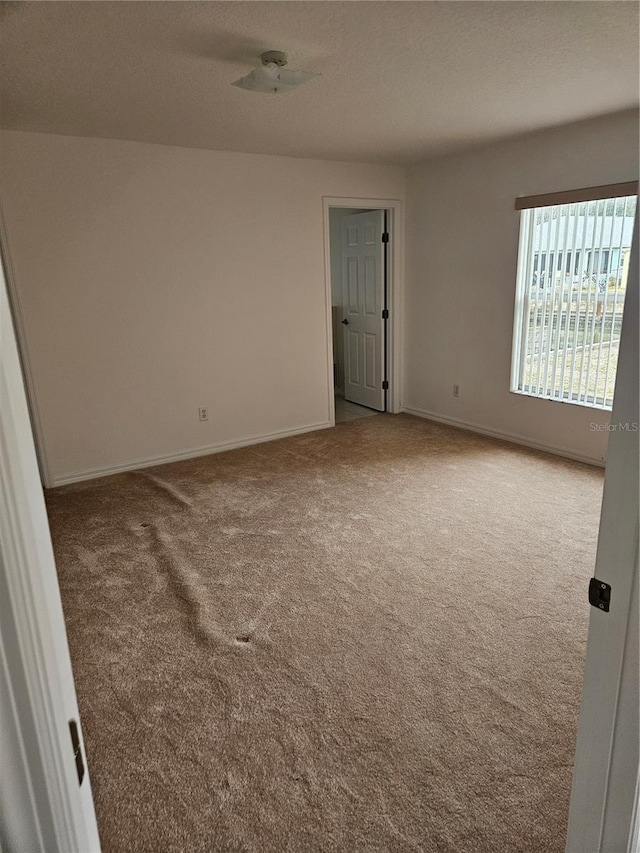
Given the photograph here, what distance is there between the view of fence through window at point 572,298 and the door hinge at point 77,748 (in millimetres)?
3867

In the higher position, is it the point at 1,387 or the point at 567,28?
the point at 567,28

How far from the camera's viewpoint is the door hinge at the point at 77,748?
774 mm

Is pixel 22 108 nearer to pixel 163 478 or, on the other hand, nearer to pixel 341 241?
pixel 163 478

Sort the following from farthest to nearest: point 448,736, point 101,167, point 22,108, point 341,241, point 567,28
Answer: point 341,241, point 101,167, point 22,108, point 567,28, point 448,736

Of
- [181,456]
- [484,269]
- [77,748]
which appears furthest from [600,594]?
[484,269]

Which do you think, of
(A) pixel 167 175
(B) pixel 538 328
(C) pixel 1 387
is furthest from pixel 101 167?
(C) pixel 1 387

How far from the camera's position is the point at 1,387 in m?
0.63

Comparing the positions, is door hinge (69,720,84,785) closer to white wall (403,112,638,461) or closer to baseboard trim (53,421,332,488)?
baseboard trim (53,421,332,488)

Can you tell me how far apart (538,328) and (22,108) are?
382 cm

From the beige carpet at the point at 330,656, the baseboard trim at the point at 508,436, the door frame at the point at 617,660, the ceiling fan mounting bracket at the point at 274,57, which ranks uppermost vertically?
the ceiling fan mounting bracket at the point at 274,57

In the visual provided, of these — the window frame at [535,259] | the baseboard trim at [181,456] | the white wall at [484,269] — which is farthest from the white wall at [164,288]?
the window frame at [535,259]

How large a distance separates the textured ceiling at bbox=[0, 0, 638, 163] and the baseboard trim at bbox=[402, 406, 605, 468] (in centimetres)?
241

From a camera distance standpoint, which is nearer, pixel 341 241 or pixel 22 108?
pixel 22 108

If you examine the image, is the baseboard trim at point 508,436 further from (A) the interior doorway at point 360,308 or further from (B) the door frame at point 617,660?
(B) the door frame at point 617,660
